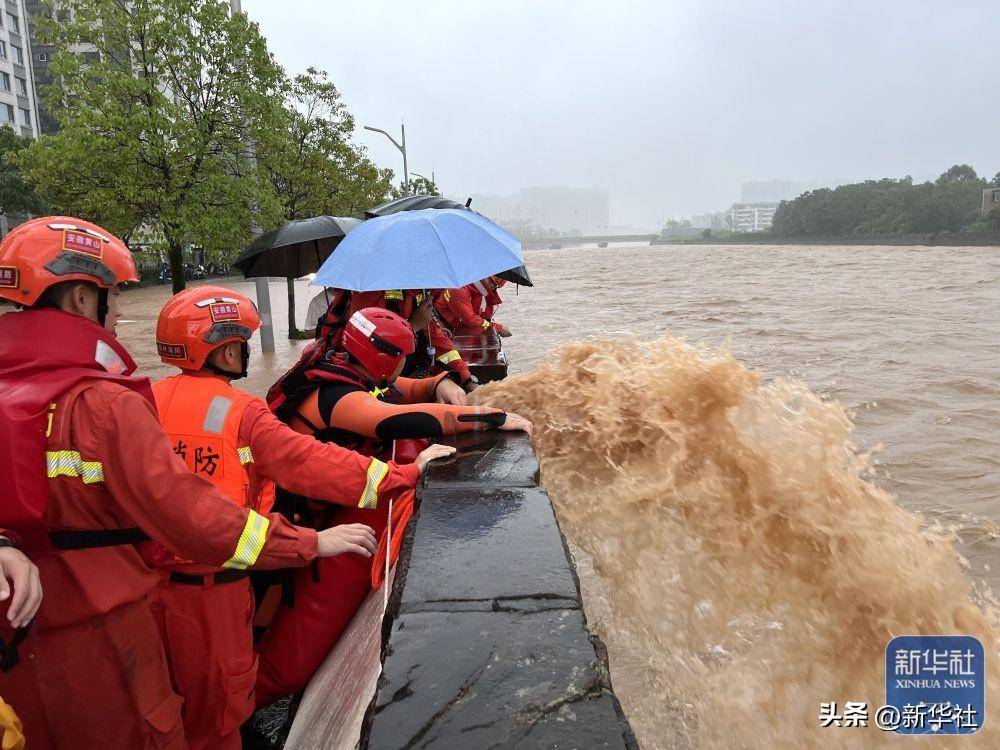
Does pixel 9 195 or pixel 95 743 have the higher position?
pixel 9 195

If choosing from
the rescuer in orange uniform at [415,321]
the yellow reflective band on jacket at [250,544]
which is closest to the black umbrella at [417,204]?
the rescuer in orange uniform at [415,321]

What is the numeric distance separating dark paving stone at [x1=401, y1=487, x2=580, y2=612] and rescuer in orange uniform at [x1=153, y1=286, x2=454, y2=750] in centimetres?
26

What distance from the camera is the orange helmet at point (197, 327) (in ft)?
6.92

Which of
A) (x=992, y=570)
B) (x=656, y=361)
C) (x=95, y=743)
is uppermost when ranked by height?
(x=656, y=361)

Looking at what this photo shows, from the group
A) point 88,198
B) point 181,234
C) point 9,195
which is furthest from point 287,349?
point 9,195

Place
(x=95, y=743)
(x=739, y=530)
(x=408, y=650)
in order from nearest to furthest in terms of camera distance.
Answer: (x=408, y=650) < (x=95, y=743) < (x=739, y=530)

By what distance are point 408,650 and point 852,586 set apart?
2.02 metres

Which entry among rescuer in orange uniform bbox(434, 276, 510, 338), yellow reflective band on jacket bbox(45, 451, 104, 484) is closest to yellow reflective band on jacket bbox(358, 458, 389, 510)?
yellow reflective band on jacket bbox(45, 451, 104, 484)

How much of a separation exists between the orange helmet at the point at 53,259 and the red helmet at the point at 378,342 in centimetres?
87

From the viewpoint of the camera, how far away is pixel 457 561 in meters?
1.75

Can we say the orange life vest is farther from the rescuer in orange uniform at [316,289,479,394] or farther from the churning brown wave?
the rescuer in orange uniform at [316,289,479,394]

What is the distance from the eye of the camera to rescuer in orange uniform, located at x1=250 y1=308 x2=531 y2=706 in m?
2.37

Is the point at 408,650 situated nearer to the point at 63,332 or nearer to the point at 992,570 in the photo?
the point at 63,332

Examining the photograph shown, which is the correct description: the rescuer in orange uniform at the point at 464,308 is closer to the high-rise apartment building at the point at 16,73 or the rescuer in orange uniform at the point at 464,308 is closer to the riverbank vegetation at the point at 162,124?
the riverbank vegetation at the point at 162,124
